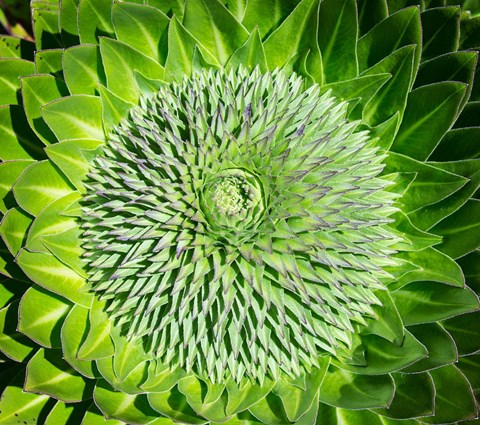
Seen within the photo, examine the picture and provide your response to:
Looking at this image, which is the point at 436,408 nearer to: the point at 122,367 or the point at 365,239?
the point at 365,239

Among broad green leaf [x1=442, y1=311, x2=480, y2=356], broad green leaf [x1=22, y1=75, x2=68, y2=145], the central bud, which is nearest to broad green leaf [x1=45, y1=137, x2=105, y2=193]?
broad green leaf [x1=22, y1=75, x2=68, y2=145]

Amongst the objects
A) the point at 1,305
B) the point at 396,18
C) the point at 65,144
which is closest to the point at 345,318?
the point at 396,18

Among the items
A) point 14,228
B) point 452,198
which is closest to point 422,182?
point 452,198

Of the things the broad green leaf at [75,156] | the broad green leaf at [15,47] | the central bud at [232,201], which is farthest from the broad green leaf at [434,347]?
the broad green leaf at [15,47]

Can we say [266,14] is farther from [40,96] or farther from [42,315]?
[42,315]

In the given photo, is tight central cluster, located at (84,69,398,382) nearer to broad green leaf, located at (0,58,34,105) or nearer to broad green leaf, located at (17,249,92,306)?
broad green leaf, located at (17,249,92,306)
